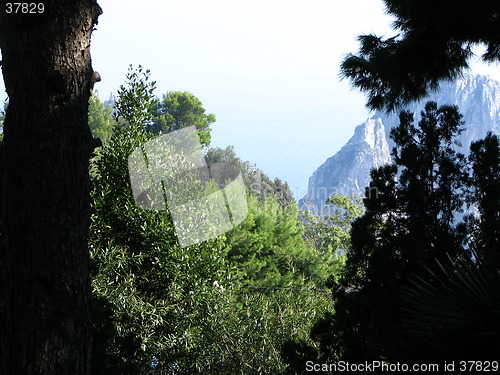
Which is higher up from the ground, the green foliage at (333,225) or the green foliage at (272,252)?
the green foliage at (333,225)

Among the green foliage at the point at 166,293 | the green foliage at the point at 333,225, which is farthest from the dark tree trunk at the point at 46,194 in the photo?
the green foliage at the point at 333,225

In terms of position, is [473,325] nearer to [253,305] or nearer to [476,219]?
[476,219]

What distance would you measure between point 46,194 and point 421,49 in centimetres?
262

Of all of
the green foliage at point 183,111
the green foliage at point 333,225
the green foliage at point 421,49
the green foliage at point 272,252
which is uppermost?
the green foliage at point 183,111

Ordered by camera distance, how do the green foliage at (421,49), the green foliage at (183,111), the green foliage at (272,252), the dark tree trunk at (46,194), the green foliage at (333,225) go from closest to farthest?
the dark tree trunk at (46,194) → the green foliage at (421,49) → the green foliage at (272,252) → the green foliage at (333,225) → the green foliage at (183,111)

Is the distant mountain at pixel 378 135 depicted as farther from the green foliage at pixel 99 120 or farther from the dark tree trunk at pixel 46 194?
the dark tree trunk at pixel 46 194

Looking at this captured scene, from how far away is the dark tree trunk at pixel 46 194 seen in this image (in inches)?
103

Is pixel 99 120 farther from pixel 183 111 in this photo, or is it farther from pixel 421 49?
pixel 421 49

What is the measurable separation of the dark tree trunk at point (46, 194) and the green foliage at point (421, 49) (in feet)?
6.81

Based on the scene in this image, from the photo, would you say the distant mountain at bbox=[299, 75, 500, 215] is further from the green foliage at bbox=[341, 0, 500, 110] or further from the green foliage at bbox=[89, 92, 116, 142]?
the green foliage at bbox=[341, 0, 500, 110]

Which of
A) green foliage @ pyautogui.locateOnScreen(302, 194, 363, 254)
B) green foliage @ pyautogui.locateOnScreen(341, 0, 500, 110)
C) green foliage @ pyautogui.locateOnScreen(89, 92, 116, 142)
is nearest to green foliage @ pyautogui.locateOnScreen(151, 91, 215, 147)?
green foliage @ pyautogui.locateOnScreen(89, 92, 116, 142)

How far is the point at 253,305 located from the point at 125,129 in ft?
8.07

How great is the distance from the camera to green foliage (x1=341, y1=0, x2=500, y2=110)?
3.76 m

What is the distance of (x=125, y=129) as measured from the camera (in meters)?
6.75
